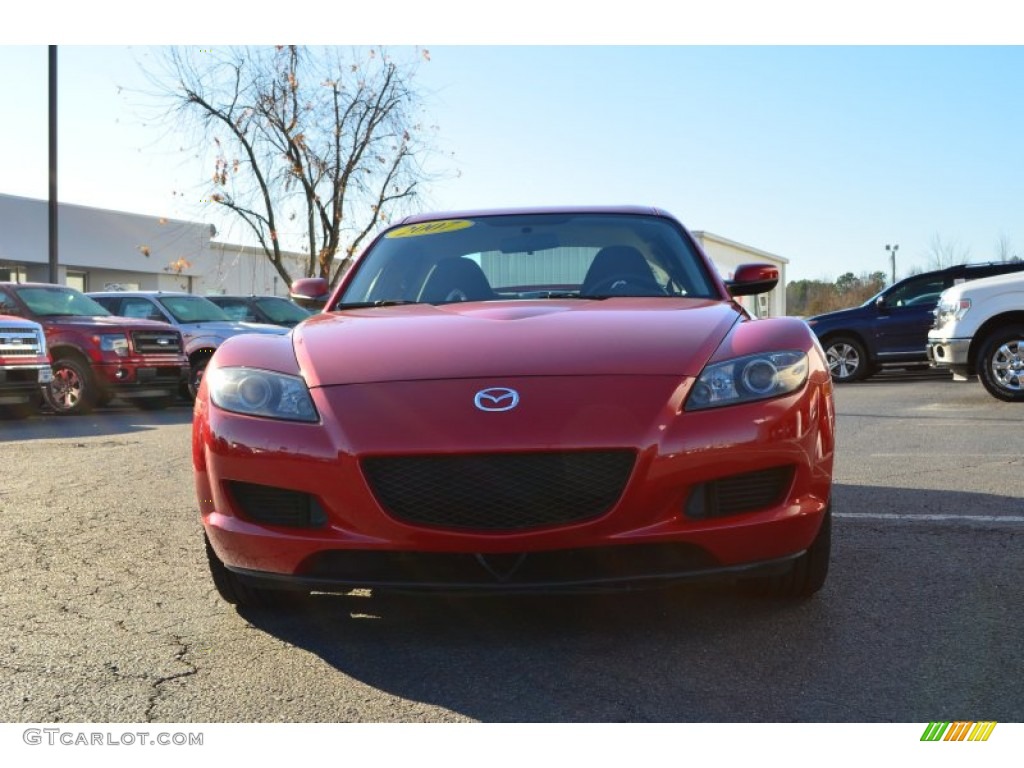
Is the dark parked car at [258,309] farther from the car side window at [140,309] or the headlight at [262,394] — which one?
the headlight at [262,394]

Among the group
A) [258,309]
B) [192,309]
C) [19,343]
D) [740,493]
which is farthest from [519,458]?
[258,309]

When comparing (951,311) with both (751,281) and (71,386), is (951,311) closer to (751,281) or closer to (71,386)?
(751,281)

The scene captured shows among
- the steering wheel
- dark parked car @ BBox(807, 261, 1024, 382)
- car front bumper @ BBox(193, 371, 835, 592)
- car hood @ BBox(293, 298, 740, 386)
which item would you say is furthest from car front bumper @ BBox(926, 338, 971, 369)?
car front bumper @ BBox(193, 371, 835, 592)

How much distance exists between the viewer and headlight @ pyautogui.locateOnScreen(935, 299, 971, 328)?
12682 mm

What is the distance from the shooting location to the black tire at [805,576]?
3.80 meters

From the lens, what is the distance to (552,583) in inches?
130

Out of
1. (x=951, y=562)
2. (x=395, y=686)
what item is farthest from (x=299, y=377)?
(x=951, y=562)

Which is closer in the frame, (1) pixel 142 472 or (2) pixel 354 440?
(2) pixel 354 440

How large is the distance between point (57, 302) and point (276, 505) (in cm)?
1299

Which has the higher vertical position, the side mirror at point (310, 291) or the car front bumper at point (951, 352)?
the side mirror at point (310, 291)

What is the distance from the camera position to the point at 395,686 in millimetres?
3127

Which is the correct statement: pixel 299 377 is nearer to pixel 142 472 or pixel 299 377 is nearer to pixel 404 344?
pixel 404 344

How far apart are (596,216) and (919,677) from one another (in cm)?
279

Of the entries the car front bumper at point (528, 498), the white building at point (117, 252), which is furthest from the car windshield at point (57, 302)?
the white building at point (117, 252)
